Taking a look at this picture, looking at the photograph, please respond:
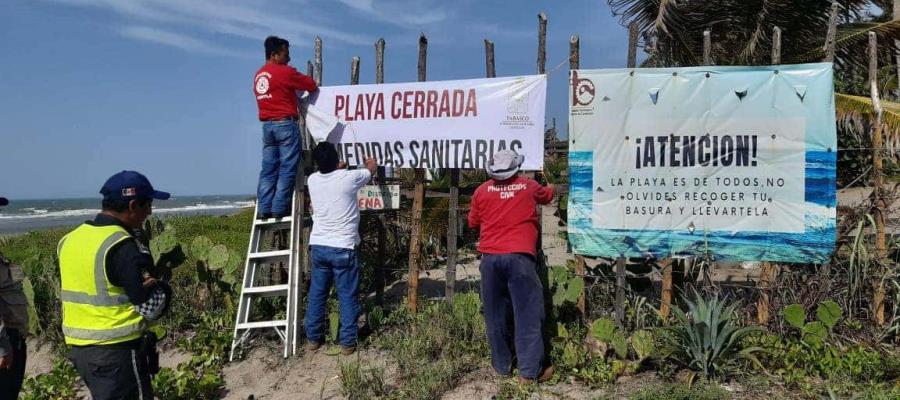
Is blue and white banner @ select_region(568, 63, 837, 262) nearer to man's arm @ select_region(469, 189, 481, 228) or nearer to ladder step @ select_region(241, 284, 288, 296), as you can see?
man's arm @ select_region(469, 189, 481, 228)

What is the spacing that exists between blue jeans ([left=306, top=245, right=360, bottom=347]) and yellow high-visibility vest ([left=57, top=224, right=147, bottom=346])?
2281mm

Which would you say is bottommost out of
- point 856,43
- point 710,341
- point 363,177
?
point 710,341

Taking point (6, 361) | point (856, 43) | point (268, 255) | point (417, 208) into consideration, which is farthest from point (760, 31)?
point (6, 361)

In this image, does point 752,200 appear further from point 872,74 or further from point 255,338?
point 255,338

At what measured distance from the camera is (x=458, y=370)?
5082mm

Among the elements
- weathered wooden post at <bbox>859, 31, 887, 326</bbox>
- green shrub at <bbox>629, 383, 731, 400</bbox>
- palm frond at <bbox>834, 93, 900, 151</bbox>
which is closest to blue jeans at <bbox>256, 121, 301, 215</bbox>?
green shrub at <bbox>629, 383, 731, 400</bbox>

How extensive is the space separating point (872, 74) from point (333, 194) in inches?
181

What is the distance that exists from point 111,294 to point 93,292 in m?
0.09

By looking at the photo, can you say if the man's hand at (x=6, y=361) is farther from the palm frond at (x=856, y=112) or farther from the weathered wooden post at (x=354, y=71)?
the palm frond at (x=856, y=112)

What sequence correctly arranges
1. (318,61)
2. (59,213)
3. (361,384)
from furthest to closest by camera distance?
1. (59,213)
2. (318,61)
3. (361,384)

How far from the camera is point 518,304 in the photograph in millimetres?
4781

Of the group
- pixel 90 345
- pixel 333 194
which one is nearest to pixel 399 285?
pixel 333 194

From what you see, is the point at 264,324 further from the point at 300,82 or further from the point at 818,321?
the point at 818,321

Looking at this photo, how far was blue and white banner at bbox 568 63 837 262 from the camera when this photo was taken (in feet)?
16.9
